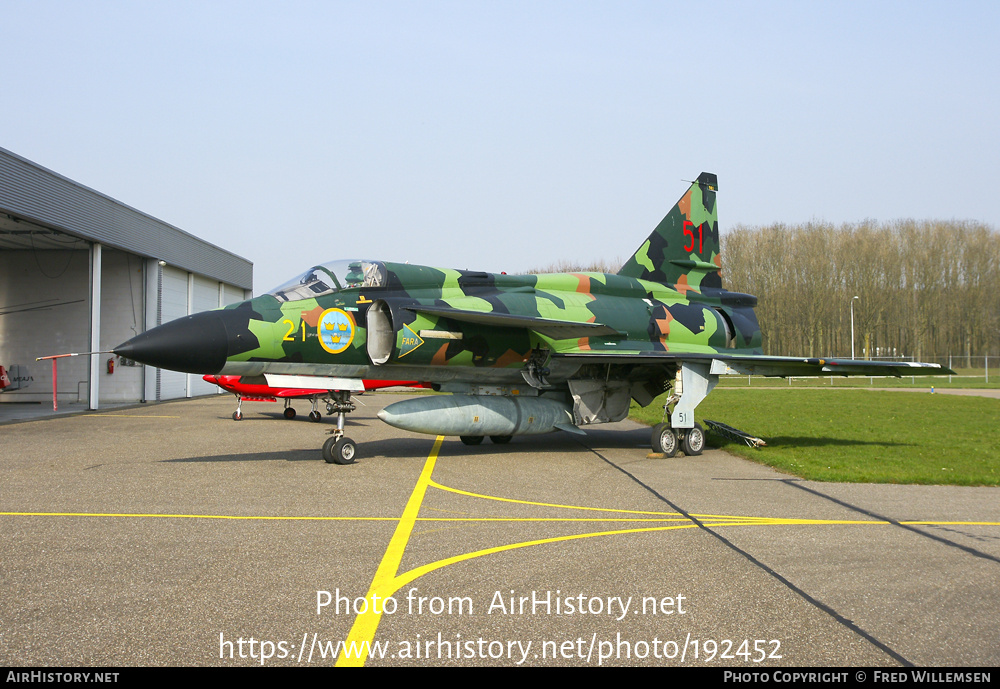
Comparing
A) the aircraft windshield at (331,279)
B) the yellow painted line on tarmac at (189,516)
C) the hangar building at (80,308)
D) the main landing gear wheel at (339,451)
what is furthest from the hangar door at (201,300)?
the yellow painted line on tarmac at (189,516)

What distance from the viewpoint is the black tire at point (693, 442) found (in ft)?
41.0

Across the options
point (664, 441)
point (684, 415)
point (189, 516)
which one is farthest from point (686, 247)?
point (189, 516)

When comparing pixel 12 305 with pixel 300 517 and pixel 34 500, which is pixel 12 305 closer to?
pixel 34 500

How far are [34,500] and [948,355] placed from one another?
7501 cm

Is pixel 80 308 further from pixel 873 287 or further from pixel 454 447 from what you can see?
pixel 873 287

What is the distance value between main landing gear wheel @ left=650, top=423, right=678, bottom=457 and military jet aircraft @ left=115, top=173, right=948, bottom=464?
3 cm

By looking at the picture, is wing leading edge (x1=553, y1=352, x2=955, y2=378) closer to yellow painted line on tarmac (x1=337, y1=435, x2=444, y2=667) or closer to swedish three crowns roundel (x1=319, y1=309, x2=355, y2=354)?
swedish three crowns roundel (x1=319, y1=309, x2=355, y2=354)

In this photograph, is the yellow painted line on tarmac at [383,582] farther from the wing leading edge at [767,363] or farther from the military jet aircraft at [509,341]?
the wing leading edge at [767,363]

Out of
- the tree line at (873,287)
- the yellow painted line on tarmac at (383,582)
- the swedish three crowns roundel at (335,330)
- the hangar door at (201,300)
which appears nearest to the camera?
the yellow painted line on tarmac at (383,582)

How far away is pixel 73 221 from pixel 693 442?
1999 centimetres

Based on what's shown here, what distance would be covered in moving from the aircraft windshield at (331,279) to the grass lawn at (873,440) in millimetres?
6642

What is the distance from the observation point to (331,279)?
34.9ft

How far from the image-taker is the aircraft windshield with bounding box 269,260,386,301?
34.1 feet
